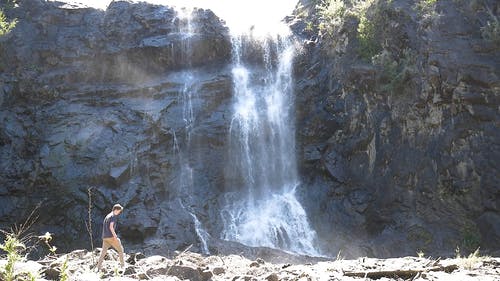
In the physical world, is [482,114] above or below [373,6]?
below

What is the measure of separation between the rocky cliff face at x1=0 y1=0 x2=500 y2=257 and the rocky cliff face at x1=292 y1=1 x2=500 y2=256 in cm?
5

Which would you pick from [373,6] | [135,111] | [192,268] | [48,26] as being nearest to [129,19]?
[48,26]

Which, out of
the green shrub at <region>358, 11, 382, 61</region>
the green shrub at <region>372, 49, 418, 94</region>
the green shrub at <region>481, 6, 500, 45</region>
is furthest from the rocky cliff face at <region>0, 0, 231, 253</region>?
the green shrub at <region>481, 6, 500, 45</region>

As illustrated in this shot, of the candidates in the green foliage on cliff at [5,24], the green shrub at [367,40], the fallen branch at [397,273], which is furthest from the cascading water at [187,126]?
the fallen branch at [397,273]

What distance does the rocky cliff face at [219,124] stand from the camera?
55.2ft

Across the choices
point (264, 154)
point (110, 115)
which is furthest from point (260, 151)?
point (110, 115)

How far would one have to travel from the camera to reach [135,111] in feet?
70.9

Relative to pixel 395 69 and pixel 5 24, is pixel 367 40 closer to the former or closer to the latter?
pixel 395 69

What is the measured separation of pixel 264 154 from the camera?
21.7 meters

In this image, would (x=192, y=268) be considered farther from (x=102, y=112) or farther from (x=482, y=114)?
(x=102, y=112)

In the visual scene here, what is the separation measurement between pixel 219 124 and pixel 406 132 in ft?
28.0

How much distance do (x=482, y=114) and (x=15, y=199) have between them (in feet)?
61.5

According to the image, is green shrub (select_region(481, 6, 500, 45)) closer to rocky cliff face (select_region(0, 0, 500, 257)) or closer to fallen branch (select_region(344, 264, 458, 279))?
rocky cliff face (select_region(0, 0, 500, 257))

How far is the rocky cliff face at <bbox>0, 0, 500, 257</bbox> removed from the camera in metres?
16.8
